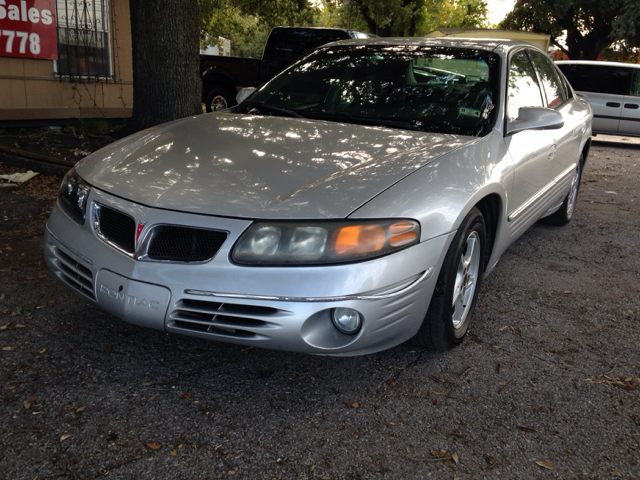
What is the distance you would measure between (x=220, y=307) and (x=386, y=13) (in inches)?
748

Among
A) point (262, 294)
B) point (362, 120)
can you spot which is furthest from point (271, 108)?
point (262, 294)

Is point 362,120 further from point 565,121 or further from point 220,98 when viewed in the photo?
point 220,98

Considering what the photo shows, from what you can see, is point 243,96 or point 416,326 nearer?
point 416,326

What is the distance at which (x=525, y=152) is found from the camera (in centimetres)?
354

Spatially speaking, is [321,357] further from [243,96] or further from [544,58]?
[544,58]

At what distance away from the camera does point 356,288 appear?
89.9 inches

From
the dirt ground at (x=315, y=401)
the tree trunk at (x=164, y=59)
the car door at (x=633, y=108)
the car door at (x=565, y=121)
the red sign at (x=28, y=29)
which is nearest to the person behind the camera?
the dirt ground at (x=315, y=401)

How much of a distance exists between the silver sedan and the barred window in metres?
6.39

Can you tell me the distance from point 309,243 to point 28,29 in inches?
309

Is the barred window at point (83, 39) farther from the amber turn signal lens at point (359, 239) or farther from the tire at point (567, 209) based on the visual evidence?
the amber turn signal lens at point (359, 239)

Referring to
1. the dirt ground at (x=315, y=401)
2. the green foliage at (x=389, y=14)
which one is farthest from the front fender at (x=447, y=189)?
the green foliage at (x=389, y=14)

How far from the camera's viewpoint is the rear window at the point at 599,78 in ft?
39.5

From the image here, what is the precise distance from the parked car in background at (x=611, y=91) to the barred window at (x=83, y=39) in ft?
28.7

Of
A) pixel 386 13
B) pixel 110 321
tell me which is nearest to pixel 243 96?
pixel 110 321
